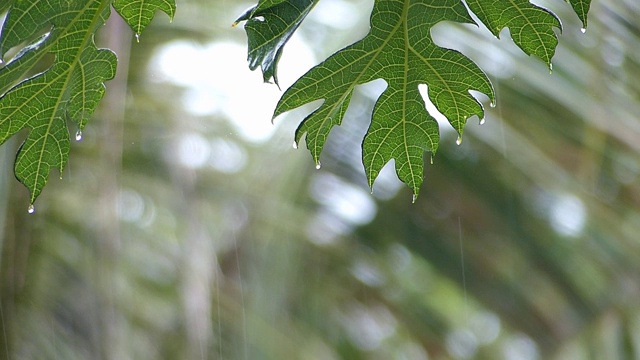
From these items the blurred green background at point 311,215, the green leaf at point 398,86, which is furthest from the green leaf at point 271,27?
the blurred green background at point 311,215

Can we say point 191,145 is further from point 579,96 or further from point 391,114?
point 391,114

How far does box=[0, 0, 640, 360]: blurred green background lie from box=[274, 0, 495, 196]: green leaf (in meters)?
1.19

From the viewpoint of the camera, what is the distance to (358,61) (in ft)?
2.19

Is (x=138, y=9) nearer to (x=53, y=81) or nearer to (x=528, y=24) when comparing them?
(x=53, y=81)

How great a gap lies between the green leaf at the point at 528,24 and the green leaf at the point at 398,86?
0.04 meters

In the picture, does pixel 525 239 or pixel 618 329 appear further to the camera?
pixel 525 239

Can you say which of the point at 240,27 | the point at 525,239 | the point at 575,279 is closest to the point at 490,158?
the point at 525,239

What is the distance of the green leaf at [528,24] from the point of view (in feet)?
2.02

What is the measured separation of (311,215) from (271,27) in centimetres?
150

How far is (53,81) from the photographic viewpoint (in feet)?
2.15

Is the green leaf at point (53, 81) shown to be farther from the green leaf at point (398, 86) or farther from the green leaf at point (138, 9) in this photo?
the green leaf at point (398, 86)

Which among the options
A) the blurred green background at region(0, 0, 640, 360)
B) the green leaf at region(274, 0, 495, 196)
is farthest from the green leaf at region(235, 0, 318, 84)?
the blurred green background at region(0, 0, 640, 360)

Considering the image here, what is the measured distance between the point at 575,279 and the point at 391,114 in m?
1.67

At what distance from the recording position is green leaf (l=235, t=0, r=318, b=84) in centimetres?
60
